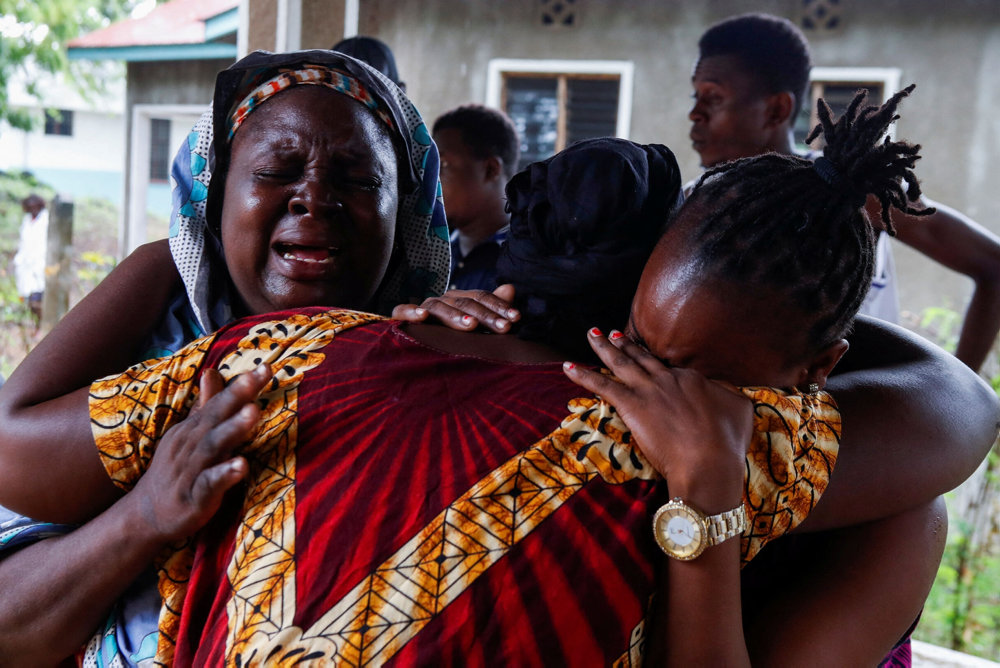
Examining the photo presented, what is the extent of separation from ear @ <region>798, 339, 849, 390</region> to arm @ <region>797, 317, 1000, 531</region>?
0.04 meters

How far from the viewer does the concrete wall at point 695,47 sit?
7.73m

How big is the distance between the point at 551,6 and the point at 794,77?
196 inches

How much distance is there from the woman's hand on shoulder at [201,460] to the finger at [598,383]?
46cm

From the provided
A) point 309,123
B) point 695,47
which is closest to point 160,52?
point 695,47

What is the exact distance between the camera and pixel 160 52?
10.8 meters

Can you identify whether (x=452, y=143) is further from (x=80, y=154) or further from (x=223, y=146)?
(x=80, y=154)

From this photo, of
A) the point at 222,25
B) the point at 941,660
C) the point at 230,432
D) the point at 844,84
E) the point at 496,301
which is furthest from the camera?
the point at 222,25

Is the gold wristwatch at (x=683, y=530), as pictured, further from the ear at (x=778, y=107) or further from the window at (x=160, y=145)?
the window at (x=160, y=145)

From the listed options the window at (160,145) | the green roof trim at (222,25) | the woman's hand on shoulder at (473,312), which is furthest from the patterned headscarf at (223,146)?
→ the window at (160,145)

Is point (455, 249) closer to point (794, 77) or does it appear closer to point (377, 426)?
point (794, 77)

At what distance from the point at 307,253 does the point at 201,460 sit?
693 mm

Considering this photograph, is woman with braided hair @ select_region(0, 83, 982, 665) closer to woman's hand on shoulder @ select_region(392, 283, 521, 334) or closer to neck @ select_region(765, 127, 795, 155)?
woman's hand on shoulder @ select_region(392, 283, 521, 334)

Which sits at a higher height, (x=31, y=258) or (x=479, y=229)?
(x=479, y=229)

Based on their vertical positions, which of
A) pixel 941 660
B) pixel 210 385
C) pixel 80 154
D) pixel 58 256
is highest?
pixel 210 385
